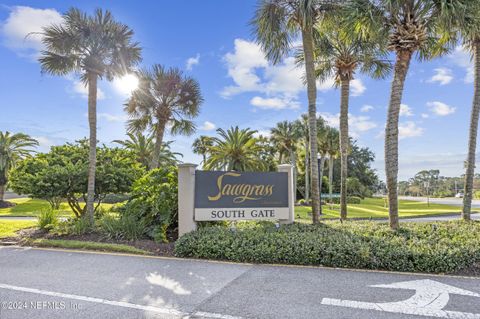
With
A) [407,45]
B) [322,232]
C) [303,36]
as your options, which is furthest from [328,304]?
[303,36]

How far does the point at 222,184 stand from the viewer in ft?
26.1

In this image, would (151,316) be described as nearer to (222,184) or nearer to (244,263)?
(244,263)

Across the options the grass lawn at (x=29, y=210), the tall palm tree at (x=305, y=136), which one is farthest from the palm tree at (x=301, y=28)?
the tall palm tree at (x=305, y=136)

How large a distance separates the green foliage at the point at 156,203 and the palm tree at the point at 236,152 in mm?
11530

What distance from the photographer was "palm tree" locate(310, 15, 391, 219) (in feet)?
34.4

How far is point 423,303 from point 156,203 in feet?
21.1

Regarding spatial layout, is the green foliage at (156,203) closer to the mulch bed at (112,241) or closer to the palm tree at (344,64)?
the mulch bed at (112,241)

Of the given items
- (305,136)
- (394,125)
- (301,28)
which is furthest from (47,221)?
(305,136)

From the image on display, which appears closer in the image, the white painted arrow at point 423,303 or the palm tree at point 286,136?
the white painted arrow at point 423,303

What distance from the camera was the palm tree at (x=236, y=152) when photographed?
66.6ft

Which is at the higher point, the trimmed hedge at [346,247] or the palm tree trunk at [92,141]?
the palm tree trunk at [92,141]

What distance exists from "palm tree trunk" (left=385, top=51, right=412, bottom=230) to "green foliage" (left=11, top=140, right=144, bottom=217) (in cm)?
883

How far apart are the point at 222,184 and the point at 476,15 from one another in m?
8.21

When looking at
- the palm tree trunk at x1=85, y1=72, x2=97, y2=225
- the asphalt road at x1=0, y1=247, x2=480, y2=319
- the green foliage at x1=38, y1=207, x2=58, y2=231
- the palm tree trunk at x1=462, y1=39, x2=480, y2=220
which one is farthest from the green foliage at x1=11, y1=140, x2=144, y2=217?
the palm tree trunk at x1=462, y1=39, x2=480, y2=220
